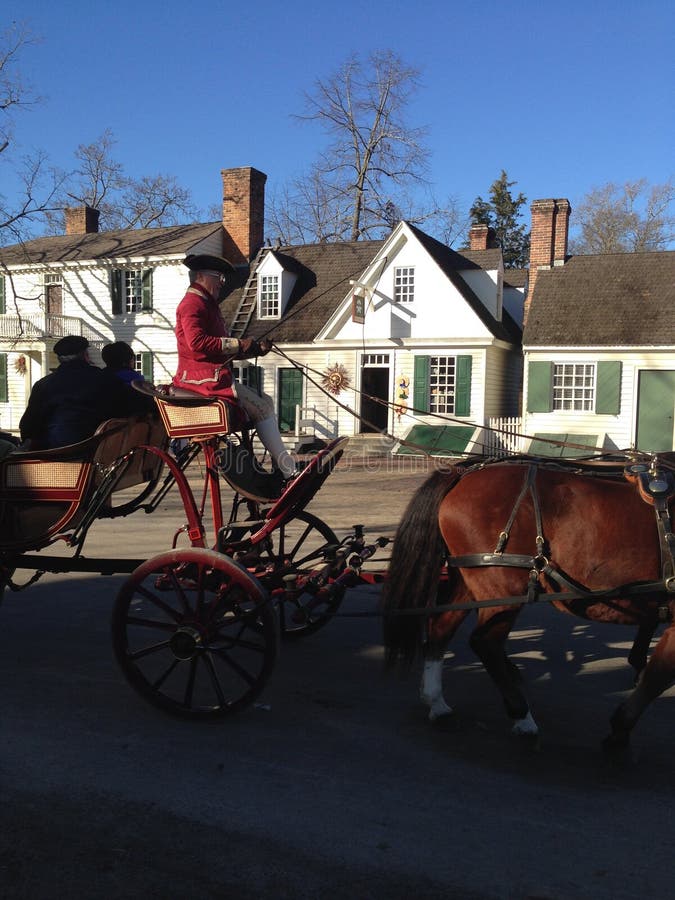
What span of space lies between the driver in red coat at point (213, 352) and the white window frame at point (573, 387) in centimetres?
1742

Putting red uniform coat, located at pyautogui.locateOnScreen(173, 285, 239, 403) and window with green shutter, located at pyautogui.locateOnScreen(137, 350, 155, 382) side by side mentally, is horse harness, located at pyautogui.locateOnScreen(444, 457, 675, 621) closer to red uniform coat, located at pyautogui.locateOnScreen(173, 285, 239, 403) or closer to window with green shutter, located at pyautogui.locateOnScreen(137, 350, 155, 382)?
red uniform coat, located at pyautogui.locateOnScreen(173, 285, 239, 403)

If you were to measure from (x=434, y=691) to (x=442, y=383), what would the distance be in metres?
18.6

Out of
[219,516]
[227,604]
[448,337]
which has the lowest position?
[227,604]

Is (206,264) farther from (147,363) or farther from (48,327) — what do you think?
(48,327)

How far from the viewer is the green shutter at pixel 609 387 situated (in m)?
20.4

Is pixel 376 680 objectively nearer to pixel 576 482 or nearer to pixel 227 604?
pixel 227 604

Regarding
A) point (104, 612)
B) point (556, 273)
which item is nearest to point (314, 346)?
point (556, 273)

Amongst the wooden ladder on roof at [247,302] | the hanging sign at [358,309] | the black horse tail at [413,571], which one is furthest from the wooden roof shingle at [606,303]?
the black horse tail at [413,571]

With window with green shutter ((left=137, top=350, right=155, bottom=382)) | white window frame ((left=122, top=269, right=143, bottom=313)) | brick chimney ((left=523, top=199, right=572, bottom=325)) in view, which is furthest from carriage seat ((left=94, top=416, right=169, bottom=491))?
white window frame ((left=122, top=269, right=143, bottom=313))

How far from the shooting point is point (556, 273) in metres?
22.8

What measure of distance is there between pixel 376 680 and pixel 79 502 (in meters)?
2.26

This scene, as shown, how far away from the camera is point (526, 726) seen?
3861 millimetres

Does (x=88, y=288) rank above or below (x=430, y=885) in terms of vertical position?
above

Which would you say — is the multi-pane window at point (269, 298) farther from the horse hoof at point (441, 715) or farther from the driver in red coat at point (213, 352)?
the horse hoof at point (441, 715)
